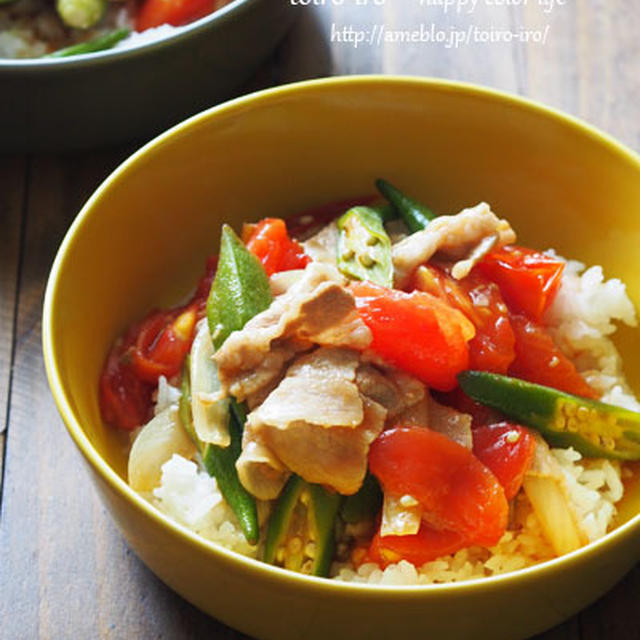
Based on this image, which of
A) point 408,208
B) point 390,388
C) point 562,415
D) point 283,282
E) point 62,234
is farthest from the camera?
point 62,234

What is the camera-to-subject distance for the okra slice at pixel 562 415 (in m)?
2.18

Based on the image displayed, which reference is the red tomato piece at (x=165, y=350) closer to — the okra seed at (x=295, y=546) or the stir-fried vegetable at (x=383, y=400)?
the stir-fried vegetable at (x=383, y=400)

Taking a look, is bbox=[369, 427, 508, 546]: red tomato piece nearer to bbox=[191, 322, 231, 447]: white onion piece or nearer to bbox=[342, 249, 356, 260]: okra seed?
bbox=[191, 322, 231, 447]: white onion piece

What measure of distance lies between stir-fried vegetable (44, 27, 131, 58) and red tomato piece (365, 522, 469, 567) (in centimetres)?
164

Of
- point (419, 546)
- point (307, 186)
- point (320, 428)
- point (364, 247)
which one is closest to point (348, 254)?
point (364, 247)

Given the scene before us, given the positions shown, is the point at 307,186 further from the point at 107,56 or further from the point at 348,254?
the point at 107,56

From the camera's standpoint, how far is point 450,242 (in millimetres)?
2301

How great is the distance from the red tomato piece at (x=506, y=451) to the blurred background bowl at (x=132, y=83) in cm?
122

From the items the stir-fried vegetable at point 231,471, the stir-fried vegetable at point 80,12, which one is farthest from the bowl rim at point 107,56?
the stir-fried vegetable at point 231,471

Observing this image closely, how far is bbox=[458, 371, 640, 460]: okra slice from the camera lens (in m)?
2.18

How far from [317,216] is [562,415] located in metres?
0.85

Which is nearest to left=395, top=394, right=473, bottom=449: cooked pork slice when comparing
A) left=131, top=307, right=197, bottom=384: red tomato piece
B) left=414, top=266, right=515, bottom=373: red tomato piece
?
left=414, top=266, right=515, bottom=373: red tomato piece

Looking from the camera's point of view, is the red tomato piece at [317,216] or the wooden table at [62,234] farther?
the red tomato piece at [317,216]

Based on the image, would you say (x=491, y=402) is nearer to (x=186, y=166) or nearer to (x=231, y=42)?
(x=186, y=166)
